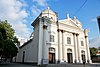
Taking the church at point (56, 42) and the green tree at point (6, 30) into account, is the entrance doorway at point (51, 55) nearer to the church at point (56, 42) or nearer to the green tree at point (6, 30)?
the church at point (56, 42)

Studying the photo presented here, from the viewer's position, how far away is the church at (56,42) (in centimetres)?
2502

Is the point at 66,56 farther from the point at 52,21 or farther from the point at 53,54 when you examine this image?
the point at 52,21

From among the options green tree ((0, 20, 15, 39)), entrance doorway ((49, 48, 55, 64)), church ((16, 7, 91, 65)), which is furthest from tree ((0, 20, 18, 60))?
entrance doorway ((49, 48, 55, 64))

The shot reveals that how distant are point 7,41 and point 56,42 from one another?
10.7 metres

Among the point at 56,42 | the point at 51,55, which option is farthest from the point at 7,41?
the point at 56,42

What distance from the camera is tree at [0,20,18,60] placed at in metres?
24.8

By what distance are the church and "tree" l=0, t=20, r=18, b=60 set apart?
462 centimetres

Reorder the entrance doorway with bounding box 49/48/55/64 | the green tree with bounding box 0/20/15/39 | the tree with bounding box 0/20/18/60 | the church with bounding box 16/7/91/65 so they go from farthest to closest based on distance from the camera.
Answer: the green tree with bounding box 0/20/15/39 → the entrance doorway with bounding box 49/48/55/64 → the church with bounding box 16/7/91/65 → the tree with bounding box 0/20/18/60

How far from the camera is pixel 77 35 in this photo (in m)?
A: 31.1

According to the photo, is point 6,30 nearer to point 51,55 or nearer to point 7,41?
point 7,41

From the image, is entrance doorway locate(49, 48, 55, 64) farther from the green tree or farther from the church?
the green tree

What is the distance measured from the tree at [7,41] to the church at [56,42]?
4.62 m

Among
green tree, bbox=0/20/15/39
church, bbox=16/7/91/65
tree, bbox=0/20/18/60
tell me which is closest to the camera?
tree, bbox=0/20/18/60

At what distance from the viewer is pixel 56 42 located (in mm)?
26875
